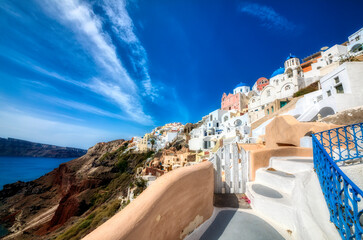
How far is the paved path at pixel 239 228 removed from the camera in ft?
8.59

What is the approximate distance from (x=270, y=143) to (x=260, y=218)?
7.23m

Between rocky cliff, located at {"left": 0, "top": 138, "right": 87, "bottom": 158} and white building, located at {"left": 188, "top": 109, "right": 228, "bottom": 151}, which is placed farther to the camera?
rocky cliff, located at {"left": 0, "top": 138, "right": 87, "bottom": 158}

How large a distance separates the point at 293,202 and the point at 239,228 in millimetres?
1336

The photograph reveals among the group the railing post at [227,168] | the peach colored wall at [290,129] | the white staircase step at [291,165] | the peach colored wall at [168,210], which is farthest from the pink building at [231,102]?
the peach colored wall at [168,210]

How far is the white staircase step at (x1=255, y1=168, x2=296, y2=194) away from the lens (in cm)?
366

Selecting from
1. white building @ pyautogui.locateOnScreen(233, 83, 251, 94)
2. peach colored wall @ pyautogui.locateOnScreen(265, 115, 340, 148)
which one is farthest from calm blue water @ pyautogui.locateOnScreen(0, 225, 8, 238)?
white building @ pyautogui.locateOnScreen(233, 83, 251, 94)

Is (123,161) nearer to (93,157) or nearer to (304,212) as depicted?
(93,157)

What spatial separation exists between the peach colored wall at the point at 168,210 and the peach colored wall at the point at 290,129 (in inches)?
277

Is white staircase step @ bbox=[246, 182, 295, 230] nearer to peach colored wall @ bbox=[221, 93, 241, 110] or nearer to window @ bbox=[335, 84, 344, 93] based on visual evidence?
window @ bbox=[335, 84, 344, 93]

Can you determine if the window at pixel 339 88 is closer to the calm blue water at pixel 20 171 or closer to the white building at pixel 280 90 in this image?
the white building at pixel 280 90

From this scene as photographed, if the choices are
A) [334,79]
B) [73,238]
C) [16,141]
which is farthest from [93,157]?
[16,141]

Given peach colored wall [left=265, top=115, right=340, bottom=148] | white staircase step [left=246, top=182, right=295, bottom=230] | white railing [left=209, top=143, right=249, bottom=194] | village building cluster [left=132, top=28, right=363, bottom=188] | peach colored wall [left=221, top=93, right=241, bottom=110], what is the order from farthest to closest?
peach colored wall [left=221, top=93, right=241, bottom=110] < village building cluster [left=132, top=28, right=363, bottom=188] < peach colored wall [left=265, top=115, right=340, bottom=148] < white railing [left=209, top=143, right=249, bottom=194] < white staircase step [left=246, top=182, right=295, bottom=230]

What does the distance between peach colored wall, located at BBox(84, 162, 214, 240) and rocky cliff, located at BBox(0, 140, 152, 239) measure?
1960 centimetres

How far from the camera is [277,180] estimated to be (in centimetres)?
399
